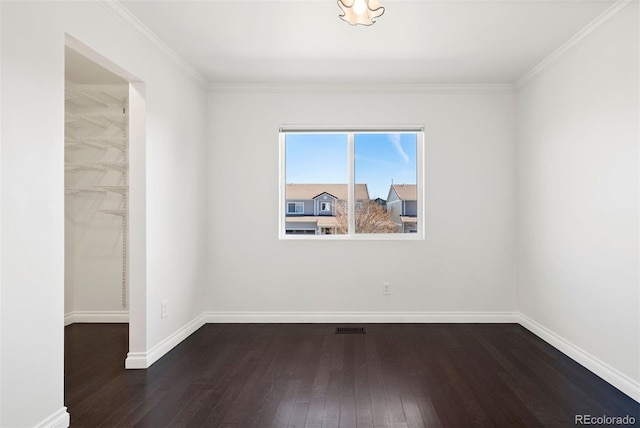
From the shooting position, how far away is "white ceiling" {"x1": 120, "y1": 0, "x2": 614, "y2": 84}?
9.57ft

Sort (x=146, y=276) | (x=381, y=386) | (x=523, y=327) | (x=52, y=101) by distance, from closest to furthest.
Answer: (x=52, y=101) < (x=381, y=386) < (x=146, y=276) < (x=523, y=327)

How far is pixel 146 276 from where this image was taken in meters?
3.31

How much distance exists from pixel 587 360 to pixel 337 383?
189 cm

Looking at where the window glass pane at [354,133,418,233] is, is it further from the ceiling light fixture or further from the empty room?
the ceiling light fixture

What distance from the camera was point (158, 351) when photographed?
11.4 ft

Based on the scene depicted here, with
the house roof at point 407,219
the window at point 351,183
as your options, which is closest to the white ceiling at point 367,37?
the window at point 351,183

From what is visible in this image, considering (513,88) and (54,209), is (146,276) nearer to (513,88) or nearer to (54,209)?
(54,209)

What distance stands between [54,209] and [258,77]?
262 cm

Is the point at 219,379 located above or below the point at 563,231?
below

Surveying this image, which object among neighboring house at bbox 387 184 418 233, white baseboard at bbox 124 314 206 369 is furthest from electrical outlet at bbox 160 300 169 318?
neighboring house at bbox 387 184 418 233

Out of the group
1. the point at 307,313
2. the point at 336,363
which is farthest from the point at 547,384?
the point at 307,313

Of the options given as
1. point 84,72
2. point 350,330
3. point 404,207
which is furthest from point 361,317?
point 84,72

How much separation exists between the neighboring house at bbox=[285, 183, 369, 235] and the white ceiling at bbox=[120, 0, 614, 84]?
1147 millimetres

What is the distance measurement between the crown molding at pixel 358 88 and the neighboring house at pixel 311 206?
1013 mm
